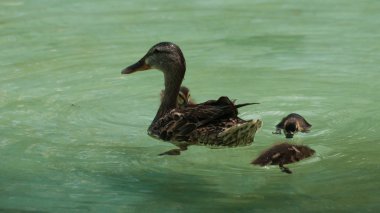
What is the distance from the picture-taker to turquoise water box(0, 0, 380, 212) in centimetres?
521

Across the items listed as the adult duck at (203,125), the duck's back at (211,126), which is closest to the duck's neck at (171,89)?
the adult duck at (203,125)

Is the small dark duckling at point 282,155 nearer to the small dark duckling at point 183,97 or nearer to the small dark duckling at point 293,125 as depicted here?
the small dark duckling at point 293,125

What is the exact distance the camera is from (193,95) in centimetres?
743

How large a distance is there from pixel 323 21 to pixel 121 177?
493 centimetres

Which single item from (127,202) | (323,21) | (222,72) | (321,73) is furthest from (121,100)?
(323,21)

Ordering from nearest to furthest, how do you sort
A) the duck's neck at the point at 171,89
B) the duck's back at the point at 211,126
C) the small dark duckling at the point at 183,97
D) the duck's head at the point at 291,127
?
the duck's back at the point at 211,126 → the duck's head at the point at 291,127 → the duck's neck at the point at 171,89 → the small dark duckling at the point at 183,97

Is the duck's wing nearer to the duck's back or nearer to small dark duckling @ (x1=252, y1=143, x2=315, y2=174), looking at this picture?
the duck's back

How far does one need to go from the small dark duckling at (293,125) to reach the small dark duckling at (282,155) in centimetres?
40

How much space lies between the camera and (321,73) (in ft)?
25.6

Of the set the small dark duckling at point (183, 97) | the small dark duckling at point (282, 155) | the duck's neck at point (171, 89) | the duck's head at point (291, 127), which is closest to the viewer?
the small dark duckling at point (282, 155)

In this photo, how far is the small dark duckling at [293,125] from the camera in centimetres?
610

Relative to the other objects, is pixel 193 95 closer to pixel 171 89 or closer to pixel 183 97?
pixel 183 97

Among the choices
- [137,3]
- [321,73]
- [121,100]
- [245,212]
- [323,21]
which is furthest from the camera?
[137,3]

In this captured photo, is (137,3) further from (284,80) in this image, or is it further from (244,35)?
(284,80)
